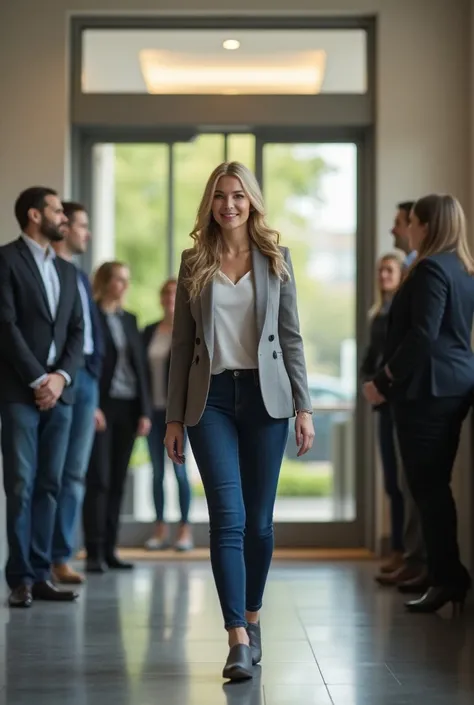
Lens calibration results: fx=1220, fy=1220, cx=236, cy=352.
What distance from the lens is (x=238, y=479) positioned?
384 cm

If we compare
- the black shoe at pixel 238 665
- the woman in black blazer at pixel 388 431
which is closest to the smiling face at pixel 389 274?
the woman in black blazer at pixel 388 431

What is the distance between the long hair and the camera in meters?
5.06

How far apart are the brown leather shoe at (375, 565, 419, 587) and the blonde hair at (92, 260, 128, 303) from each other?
217 centimetres

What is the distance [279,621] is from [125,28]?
13.0 feet

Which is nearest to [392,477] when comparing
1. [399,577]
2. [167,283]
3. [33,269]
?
[399,577]

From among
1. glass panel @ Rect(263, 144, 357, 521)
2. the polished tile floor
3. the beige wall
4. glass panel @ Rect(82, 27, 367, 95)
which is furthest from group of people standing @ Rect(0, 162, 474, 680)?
glass panel @ Rect(82, 27, 367, 95)

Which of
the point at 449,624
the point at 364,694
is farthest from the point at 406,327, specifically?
the point at 364,694

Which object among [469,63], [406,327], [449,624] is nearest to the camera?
[449,624]

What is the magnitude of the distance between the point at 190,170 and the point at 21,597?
129 inches

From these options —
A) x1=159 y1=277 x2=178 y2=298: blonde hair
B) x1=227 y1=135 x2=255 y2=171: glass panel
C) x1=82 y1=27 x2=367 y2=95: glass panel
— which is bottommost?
x1=159 y1=277 x2=178 y2=298: blonde hair

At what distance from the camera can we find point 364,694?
3.63m

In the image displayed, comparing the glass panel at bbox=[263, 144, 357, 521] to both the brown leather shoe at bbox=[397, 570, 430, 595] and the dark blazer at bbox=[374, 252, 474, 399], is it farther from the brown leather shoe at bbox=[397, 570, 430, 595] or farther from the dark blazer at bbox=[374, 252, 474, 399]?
the dark blazer at bbox=[374, 252, 474, 399]

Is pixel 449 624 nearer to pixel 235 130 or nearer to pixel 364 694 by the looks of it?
pixel 364 694

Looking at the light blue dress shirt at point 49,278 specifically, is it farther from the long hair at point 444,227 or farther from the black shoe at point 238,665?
the black shoe at point 238,665
